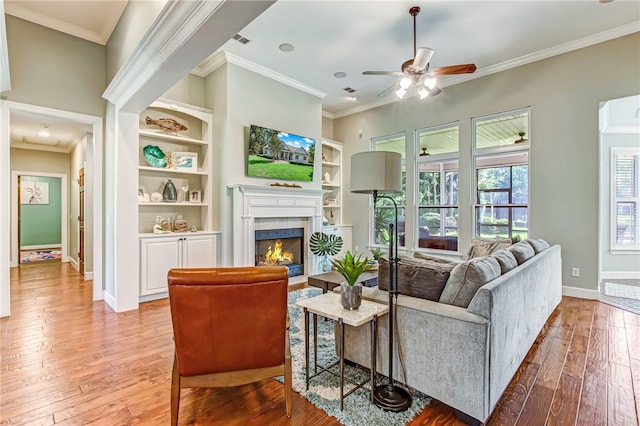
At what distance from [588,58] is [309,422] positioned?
561 centimetres

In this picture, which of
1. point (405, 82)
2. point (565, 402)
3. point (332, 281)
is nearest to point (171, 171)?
point (332, 281)

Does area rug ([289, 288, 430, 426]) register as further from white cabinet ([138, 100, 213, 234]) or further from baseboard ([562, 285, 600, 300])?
baseboard ([562, 285, 600, 300])

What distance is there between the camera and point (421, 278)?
2.11m

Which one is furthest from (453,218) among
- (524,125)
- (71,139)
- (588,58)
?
(71,139)

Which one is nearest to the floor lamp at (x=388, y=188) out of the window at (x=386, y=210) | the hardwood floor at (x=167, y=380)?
the hardwood floor at (x=167, y=380)

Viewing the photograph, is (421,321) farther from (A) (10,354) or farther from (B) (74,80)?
(B) (74,80)

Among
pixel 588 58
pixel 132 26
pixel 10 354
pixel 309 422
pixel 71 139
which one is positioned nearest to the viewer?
pixel 309 422

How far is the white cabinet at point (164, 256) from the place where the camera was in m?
4.10

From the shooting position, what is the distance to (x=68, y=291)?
4.71m

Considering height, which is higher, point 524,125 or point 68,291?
point 524,125

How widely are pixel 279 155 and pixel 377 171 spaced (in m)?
3.30

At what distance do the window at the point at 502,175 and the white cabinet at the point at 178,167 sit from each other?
4.50 m

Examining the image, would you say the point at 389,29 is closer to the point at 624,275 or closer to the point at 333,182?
the point at 333,182

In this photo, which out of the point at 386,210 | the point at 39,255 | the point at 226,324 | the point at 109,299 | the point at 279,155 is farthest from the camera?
the point at 39,255
